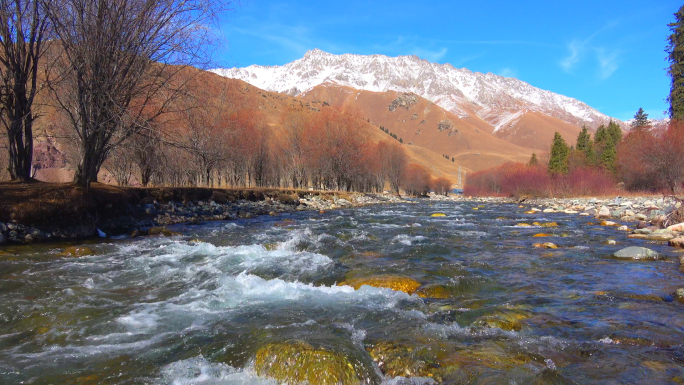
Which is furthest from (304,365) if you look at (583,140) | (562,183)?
(583,140)

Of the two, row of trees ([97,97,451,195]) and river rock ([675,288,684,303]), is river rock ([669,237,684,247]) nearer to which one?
river rock ([675,288,684,303])

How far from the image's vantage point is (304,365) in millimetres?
3805

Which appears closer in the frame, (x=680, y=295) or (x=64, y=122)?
(x=680, y=295)

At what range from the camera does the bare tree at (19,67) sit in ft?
41.4

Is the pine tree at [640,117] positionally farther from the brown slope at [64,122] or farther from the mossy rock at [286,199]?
the mossy rock at [286,199]

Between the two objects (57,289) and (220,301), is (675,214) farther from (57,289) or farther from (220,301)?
(57,289)

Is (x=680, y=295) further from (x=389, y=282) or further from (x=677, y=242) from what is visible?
(x=677, y=242)

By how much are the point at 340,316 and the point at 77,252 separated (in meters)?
8.16

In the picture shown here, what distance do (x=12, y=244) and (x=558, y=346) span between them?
1342cm

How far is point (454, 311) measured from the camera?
19.0 ft

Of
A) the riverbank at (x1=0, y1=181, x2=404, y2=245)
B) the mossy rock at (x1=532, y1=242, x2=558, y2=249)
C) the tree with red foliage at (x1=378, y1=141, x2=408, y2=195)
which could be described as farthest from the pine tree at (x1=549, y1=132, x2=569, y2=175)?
the riverbank at (x1=0, y1=181, x2=404, y2=245)

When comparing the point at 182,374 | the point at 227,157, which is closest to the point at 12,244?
the point at 182,374

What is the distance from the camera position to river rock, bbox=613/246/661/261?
30.7 ft

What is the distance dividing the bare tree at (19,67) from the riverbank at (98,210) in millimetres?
2077
